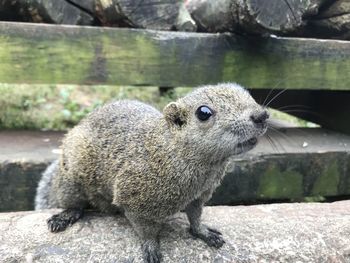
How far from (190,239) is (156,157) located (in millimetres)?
472

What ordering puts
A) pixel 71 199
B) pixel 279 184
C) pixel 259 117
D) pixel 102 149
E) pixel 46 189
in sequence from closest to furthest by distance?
pixel 259 117 < pixel 102 149 < pixel 71 199 < pixel 46 189 < pixel 279 184

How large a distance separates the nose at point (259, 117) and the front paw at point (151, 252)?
0.77 m

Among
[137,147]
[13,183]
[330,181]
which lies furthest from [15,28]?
[330,181]

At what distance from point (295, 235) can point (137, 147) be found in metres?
0.90

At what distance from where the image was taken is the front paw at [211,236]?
263 cm

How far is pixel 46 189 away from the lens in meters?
3.25

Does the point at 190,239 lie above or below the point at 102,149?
below

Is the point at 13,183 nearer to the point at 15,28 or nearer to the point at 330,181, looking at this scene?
the point at 15,28

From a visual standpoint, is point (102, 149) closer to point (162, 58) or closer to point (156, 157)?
point (156, 157)

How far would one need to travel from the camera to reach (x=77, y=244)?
8.37ft

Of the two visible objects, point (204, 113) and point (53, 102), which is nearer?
point (204, 113)

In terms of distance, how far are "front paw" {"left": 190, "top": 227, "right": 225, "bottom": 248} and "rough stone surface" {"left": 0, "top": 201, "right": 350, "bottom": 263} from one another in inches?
1.1

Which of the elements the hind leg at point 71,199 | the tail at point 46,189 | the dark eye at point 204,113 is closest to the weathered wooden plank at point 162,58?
the tail at point 46,189

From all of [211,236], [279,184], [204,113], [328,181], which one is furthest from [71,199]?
[328,181]
